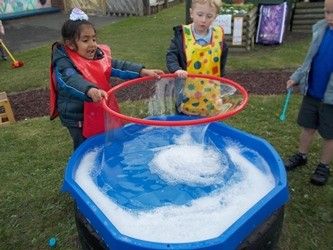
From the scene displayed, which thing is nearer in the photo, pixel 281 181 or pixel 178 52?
pixel 281 181

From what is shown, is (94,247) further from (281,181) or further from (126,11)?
(126,11)

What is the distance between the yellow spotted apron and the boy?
0.70 m

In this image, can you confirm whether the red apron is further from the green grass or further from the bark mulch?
the green grass

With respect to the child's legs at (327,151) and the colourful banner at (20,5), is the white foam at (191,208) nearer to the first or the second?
the child's legs at (327,151)

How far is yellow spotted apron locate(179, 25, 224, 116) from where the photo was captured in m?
3.09

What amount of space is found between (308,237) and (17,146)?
3115mm

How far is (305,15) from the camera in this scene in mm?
8273

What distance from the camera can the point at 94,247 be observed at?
2285 mm

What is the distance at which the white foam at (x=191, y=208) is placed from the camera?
6.88 ft

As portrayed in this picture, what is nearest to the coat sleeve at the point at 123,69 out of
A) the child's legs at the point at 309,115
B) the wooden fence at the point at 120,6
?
the child's legs at the point at 309,115

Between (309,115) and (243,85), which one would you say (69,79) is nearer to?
(309,115)

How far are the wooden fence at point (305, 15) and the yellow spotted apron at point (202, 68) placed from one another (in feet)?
18.9

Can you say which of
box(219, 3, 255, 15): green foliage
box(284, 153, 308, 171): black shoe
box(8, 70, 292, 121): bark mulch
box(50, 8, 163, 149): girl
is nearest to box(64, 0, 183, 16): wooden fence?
box(219, 3, 255, 15): green foliage

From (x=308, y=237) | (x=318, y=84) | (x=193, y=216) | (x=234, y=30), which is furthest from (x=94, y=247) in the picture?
(x=234, y=30)
